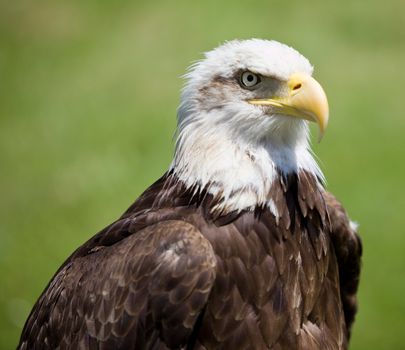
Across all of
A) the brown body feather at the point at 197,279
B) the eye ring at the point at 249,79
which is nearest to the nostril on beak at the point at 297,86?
the eye ring at the point at 249,79

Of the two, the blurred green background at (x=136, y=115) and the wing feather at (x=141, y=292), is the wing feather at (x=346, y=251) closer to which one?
the wing feather at (x=141, y=292)

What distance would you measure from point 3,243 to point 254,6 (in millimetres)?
4995

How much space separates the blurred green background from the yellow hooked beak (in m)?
3.67

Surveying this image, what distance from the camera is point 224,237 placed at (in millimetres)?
3955

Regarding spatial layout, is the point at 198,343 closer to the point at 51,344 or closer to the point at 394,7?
the point at 51,344

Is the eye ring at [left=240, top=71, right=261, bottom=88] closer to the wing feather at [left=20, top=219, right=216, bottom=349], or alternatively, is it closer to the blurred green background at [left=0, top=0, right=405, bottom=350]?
the wing feather at [left=20, top=219, right=216, bottom=349]

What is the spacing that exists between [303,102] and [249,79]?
292 millimetres

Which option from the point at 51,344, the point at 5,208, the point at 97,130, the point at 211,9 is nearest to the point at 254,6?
the point at 211,9

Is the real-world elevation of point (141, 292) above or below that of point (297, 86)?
below

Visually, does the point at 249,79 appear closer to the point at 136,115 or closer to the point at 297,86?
the point at 297,86

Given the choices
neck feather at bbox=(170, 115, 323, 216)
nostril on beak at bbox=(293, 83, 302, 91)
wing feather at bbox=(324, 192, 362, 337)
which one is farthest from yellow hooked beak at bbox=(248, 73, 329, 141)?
wing feather at bbox=(324, 192, 362, 337)

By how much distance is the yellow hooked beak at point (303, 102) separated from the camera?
151 inches

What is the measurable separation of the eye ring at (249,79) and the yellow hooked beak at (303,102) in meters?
0.08

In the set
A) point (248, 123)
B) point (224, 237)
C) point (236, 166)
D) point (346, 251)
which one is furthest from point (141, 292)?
point (346, 251)
